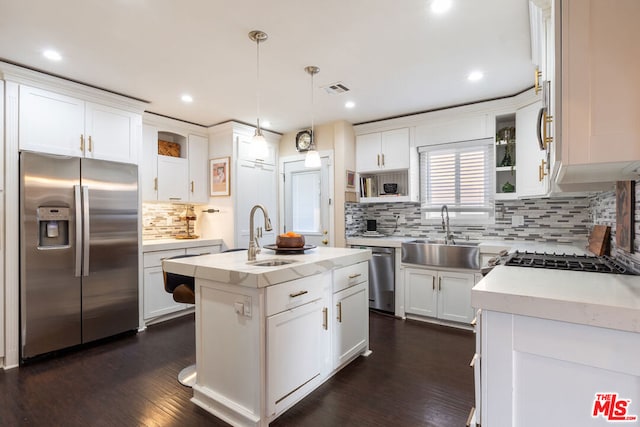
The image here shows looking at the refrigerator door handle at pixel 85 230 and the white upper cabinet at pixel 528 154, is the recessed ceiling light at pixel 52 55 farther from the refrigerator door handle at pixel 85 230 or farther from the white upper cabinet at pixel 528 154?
the white upper cabinet at pixel 528 154

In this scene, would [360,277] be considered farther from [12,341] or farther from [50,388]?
[12,341]

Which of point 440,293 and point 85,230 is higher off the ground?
point 85,230

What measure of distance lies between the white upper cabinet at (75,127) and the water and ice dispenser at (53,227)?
53cm

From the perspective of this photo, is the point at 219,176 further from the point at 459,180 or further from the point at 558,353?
the point at 558,353

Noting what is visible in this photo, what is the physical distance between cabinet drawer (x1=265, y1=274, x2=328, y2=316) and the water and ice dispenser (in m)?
2.28

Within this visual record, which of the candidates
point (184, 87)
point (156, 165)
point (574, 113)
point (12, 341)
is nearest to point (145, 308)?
point (12, 341)

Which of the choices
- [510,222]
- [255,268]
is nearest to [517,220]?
[510,222]

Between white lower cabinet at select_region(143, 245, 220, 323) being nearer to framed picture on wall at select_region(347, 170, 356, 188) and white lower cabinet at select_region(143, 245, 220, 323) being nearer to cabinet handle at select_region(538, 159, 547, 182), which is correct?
framed picture on wall at select_region(347, 170, 356, 188)

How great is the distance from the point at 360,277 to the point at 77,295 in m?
2.57

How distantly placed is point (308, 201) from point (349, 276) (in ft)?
7.36

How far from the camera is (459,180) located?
3965 millimetres

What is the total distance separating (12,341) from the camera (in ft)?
8.57

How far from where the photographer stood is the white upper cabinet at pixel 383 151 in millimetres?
4078

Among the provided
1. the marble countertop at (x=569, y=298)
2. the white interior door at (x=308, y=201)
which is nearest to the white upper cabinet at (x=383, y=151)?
the white interior door at (x=308, y=201)
